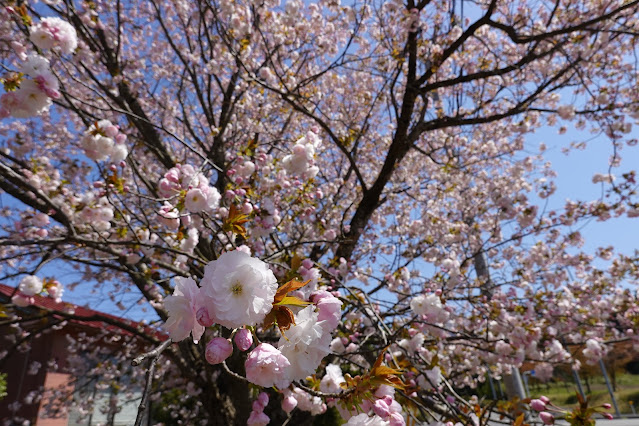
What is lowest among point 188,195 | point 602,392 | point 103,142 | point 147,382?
point 602,392

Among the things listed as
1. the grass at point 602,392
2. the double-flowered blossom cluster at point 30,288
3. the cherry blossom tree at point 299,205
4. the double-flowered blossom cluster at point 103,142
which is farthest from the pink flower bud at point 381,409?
the grass at point 602,392

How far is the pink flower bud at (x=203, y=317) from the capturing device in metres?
0.84

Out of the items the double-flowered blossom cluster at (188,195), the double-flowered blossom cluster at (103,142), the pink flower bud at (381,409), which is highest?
the double-flowered blossom cluster at (103,142)

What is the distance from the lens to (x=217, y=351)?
89 centimetres

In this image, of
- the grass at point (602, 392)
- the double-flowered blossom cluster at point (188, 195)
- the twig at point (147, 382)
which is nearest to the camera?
the twig at point (147, 382)

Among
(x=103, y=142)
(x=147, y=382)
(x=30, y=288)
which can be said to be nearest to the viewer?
(x=147, y=382)

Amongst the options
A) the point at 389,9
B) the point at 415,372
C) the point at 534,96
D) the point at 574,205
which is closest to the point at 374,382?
the point at 415,372

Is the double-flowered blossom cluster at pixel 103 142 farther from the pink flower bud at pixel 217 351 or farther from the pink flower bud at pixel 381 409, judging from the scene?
the pink flower bud at pixel 381 409

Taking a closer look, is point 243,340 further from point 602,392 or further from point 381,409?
point 602,392

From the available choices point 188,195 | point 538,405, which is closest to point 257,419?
point 188,195

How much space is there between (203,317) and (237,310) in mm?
81

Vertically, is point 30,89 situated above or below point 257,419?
above

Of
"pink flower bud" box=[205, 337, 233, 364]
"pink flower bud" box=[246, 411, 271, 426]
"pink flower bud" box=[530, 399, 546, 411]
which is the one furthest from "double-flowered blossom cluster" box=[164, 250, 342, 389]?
"pink flower bud" box=[530, 399, 546, 411]

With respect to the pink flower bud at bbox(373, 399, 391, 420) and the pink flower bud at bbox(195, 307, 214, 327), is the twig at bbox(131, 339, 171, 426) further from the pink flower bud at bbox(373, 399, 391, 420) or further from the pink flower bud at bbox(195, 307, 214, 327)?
the pink flower bud at bbox(373, 399, 391, 420)
